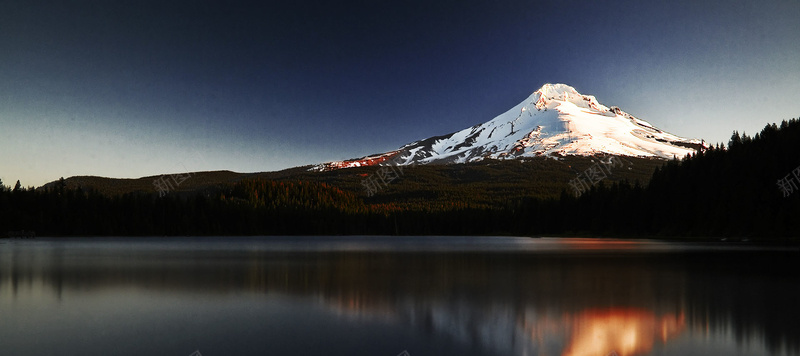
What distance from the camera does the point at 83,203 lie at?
426 ft

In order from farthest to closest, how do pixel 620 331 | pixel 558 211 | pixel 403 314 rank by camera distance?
pixel 558 211 → pixel 403 314 → pixel 620 331

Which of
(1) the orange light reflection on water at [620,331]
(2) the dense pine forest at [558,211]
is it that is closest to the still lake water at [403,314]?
A: (1) the orange light reflection on water at [620,331]

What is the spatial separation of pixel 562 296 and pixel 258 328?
11.7 meters

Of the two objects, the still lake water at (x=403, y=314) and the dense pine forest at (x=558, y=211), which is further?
the dense pine forest at (x=558, y=211)

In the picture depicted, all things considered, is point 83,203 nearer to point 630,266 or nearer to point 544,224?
point 544,224

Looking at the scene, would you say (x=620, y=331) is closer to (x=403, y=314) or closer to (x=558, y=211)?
(x=403, y=314)

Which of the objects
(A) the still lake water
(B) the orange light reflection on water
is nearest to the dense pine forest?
(A) the still lake water

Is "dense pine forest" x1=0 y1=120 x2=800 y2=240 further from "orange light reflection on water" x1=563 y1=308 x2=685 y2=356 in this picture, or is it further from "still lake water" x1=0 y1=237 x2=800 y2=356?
"orange light reflection on water" x1=563 y1=308 x2=685 y2=356

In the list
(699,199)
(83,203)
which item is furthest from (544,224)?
(83,203)

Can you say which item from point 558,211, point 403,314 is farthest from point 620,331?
point 558,211

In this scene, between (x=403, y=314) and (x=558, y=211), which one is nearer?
(x=403, y=314)

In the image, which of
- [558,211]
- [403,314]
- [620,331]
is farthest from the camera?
[558,211]

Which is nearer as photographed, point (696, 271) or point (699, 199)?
point (696, 271)

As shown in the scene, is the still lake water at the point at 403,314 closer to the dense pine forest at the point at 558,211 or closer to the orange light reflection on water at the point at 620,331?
the orange light reflection on water at the point at 620,331
